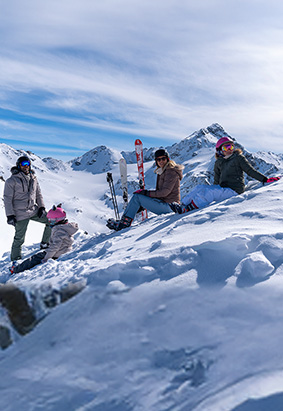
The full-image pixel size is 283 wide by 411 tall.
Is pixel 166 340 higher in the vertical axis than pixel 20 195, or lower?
lower

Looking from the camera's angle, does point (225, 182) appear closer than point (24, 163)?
Yes

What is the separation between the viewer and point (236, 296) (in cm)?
218

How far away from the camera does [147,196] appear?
6.14 meters

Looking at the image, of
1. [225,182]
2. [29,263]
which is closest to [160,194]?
[225,182]

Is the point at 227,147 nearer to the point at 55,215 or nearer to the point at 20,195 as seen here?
the point at 55,215

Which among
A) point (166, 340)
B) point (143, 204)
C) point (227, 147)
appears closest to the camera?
point (166, 340)

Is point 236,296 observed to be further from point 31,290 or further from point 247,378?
point 31,290

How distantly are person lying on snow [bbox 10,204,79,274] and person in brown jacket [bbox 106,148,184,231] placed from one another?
0.96m

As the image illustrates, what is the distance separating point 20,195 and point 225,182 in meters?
4.28

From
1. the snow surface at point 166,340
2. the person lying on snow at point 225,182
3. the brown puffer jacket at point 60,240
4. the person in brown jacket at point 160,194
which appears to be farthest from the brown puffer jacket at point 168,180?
the snow surface at point 166,340

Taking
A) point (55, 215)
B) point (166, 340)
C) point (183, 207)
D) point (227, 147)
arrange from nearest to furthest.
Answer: point (166, 340) → point (55, 215) → point (183, 207) → point (227, 147)

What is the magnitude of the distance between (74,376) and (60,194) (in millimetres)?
182274

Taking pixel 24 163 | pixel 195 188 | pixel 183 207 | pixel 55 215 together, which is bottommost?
pixel 55 215

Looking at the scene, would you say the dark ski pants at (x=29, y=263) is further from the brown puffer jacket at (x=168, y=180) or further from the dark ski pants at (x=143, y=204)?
the brown puffer jacket at (x=168, y=180)
